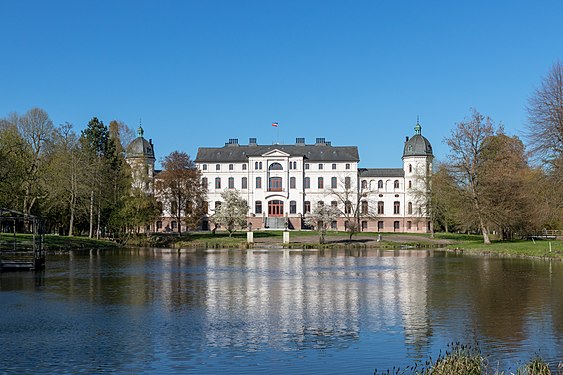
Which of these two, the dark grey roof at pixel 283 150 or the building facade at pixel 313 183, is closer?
the building facade at pixel 313 183

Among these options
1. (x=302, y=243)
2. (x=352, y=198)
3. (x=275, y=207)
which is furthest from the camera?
(x=352, y=198)

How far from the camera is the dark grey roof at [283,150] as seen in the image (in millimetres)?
96188

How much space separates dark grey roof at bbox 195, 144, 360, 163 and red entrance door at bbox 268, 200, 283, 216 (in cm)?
710

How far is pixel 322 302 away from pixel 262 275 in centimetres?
1028

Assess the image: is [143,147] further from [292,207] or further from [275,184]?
[292,207]

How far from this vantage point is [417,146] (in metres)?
96.3

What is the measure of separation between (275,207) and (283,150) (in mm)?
8285

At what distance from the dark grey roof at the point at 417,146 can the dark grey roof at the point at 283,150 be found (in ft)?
24.3

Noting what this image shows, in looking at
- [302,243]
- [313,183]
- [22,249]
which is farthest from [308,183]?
[22,249]

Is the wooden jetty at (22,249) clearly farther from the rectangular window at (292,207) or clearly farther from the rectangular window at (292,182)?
the rectangular window at (292,182)

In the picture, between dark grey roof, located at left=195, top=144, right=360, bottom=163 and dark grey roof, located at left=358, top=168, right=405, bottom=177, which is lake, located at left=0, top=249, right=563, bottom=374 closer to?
dark grey roof, located at left=195, top=144, right=360, bottom=163

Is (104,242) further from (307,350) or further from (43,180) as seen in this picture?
(307,350)

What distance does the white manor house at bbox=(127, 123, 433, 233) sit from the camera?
94.9 meters

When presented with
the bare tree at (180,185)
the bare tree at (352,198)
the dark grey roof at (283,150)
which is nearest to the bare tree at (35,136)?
the bare tree at (180,185)
